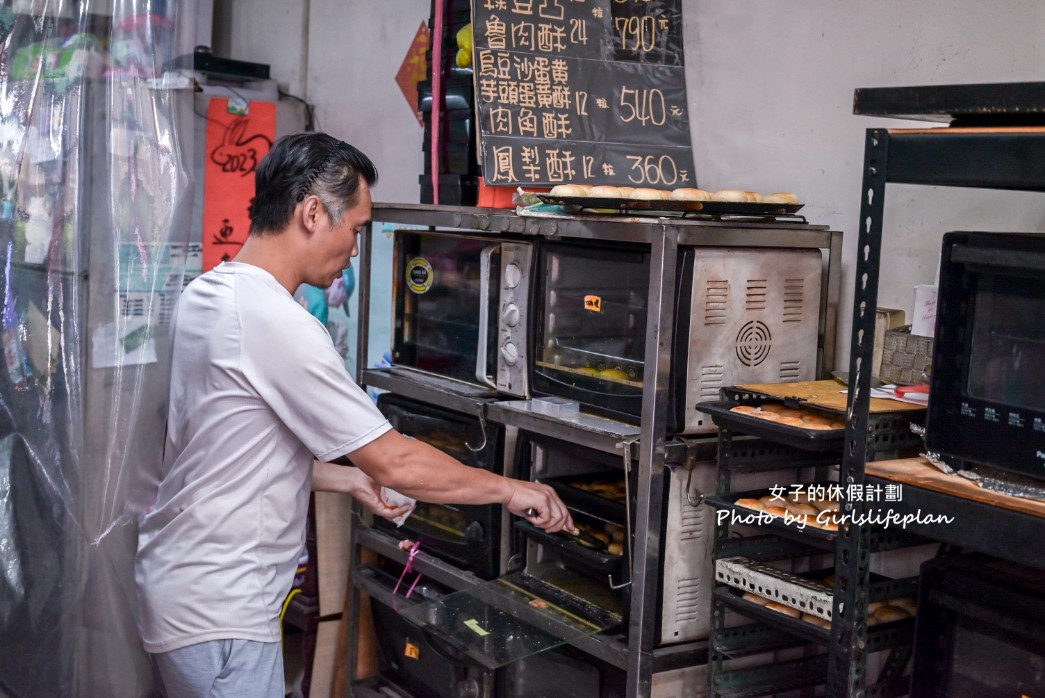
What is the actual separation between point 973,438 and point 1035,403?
13 cm

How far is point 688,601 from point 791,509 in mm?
408

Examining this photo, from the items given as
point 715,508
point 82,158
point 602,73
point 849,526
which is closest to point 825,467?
point 715,508

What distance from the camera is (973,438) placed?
1887 millimetres

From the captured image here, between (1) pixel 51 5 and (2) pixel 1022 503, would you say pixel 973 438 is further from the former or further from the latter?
(1) pixel 51 5

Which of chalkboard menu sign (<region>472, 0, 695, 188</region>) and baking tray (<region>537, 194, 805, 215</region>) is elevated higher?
chalkboard menu sign (<region>472, 0, 695, 188</region>)

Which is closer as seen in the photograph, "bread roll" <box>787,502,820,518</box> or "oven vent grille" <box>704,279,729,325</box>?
"bread roll" <box>787,502,820,518</box>

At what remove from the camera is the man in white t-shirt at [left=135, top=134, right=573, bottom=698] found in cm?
219

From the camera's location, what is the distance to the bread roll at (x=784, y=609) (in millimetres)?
2309

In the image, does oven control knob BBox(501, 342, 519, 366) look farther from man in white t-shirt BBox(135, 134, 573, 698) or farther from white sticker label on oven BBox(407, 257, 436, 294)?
man in white t-shirt BBox(135, 134, 573, 698)

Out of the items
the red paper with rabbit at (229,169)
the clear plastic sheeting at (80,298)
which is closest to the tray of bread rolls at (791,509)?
the clear plastic sheeting at (80,298)

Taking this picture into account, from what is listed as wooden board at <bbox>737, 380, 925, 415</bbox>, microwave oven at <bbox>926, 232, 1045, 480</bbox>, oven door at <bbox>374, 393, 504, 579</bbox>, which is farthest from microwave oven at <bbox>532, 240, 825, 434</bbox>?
microwave oven at <bbox>926, 232, 1045, 480</bbox>

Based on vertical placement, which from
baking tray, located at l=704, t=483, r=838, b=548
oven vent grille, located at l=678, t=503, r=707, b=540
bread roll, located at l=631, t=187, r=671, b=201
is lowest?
oven vent grille, located at l=678, t=503, r=707, b=540

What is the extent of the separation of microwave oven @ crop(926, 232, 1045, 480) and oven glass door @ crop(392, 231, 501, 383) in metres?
1.39

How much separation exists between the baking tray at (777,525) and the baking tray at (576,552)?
0.34 m
